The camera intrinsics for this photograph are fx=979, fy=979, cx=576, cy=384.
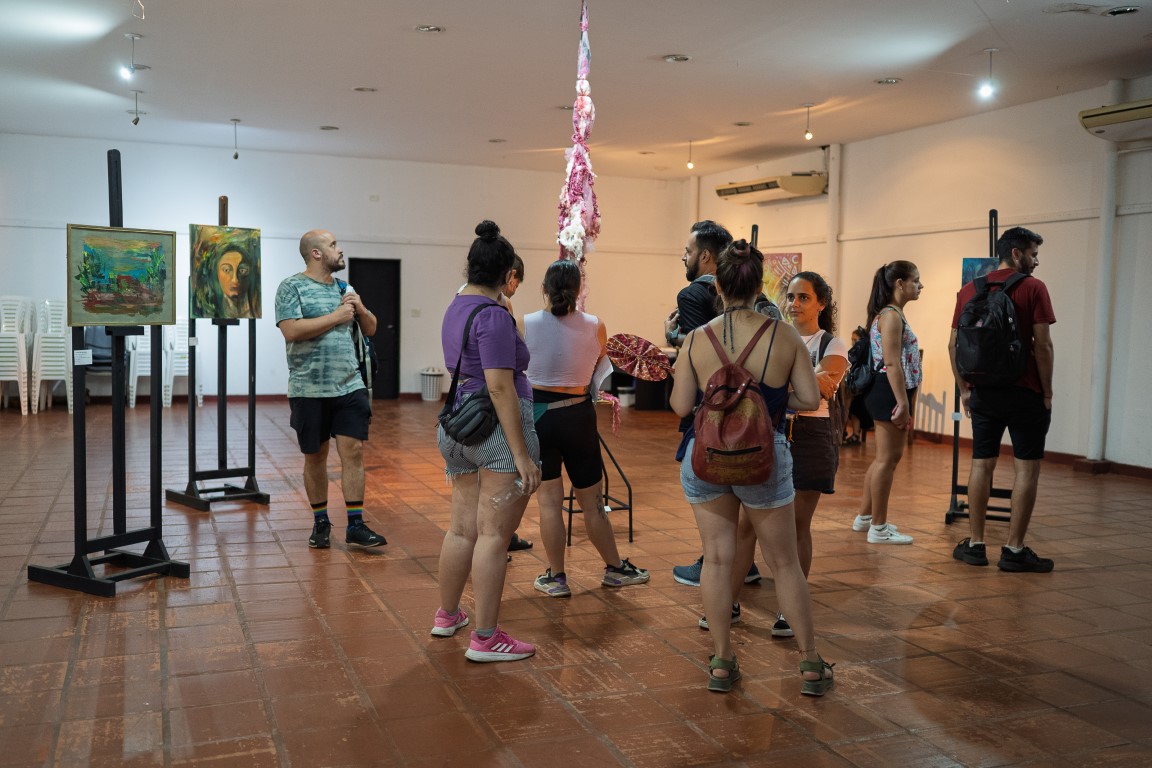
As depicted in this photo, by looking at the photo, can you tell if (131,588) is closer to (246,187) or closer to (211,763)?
(211,763)

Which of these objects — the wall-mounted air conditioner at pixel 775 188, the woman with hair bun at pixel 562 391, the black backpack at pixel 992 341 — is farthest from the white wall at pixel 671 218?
the woman with hair bun at pixel 562 391

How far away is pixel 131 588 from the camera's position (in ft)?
14.3

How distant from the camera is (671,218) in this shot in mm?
15805

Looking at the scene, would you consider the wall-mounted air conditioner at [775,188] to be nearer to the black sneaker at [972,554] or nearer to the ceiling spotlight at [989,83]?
the ceiling spotlight at [989,83]

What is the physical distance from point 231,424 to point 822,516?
695cm

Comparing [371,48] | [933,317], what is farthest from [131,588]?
[933,317]

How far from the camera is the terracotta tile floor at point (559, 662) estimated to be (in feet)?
9.33

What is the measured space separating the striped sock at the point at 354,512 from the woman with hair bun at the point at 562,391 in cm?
136

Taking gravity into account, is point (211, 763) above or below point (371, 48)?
below

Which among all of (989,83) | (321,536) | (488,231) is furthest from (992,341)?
(989,83)

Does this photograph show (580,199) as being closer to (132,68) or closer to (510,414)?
(510,414)

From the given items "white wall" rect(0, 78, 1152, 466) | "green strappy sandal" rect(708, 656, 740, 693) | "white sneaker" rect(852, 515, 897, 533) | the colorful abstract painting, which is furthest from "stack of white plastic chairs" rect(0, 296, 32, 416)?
"green strappy sandal" rect(708, 656, 740, 693)

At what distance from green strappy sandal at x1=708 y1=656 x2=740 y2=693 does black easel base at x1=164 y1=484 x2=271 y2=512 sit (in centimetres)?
390

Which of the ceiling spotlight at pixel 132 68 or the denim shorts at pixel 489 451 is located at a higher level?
the ceiling spotlight at pixel 132 68
